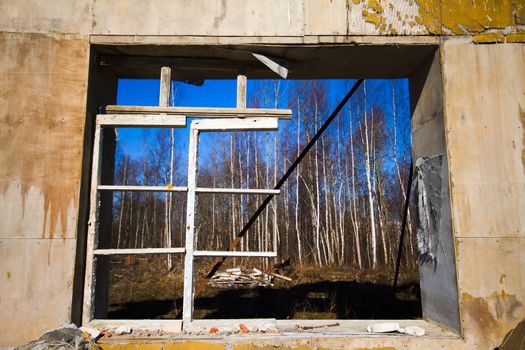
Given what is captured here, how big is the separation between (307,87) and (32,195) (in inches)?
595

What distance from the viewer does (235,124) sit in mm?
3078

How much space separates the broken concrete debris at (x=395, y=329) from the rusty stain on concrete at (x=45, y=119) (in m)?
2.55

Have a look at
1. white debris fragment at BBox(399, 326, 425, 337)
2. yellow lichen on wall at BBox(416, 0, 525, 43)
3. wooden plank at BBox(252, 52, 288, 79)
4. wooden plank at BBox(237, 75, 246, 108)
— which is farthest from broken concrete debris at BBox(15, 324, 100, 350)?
yellow lichen on wall at BBox(416, 0, 525, 43)

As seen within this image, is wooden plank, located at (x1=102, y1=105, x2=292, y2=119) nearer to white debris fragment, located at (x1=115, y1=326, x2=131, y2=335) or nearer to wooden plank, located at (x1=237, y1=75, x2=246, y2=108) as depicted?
wooden plank, located at (x1=237, y1=75, x2=246, y2=108)

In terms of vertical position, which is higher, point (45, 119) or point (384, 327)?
point (45, 119)

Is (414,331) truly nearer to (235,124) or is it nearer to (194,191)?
(194,191)

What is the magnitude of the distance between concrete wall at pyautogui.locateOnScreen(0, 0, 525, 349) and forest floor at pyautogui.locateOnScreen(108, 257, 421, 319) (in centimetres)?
353

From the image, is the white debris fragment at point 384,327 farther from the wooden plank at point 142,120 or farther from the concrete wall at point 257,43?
the wooden plank at point 142,120

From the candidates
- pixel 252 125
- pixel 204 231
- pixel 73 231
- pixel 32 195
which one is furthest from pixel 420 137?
pixel 204 231

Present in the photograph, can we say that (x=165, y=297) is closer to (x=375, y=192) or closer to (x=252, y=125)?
(x=252, y=125)

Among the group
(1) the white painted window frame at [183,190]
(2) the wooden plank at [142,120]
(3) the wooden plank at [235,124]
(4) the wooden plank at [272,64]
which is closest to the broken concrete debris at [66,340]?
(1) the white painted window frame at [183,190]

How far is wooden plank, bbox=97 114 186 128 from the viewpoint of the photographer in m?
3.07

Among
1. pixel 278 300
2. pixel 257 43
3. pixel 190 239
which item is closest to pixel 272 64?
pixel 257 43

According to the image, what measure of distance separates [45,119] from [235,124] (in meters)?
1.55
